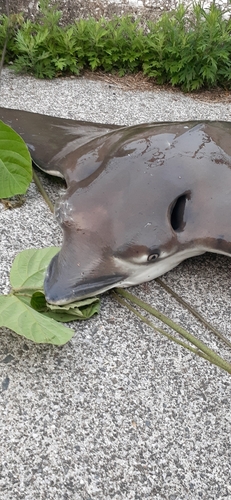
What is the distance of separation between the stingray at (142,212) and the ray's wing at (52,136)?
28 centimetres

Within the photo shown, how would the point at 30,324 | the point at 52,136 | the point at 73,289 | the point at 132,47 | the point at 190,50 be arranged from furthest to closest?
1. the point at 132,47
2. the point at 190,50
3. the point at 52,136
4. the point at 73,289
5. the point at 30,324

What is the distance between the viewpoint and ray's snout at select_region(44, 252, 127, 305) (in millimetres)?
1381

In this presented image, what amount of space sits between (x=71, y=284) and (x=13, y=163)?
0.51 m

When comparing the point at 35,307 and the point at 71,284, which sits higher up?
the point at 71,284

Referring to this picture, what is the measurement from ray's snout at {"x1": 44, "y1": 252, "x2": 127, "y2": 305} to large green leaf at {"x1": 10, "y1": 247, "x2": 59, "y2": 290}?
63 mm

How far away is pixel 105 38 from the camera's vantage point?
3381 mm

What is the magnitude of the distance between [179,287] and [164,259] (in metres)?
0.22

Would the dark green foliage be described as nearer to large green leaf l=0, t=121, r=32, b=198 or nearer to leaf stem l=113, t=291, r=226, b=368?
large green leaf l=0, t=121, r=32, b=198

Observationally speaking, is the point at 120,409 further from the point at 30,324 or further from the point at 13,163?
the point at 13,163

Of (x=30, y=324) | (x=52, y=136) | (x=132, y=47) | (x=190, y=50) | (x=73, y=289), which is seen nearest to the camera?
(x=30, y=324)

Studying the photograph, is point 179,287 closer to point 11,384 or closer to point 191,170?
point 191,170

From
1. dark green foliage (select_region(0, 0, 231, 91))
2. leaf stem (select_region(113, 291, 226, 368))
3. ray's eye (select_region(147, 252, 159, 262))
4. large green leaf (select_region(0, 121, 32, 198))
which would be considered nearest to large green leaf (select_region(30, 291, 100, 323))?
leaf stem (select_region(113, 291, 226, 368))

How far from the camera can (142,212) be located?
1418 millimetres

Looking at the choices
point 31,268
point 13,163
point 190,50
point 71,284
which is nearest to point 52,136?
point 13,163
